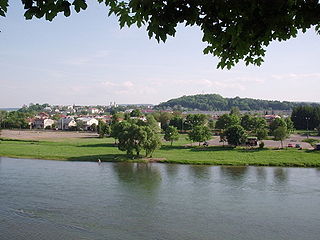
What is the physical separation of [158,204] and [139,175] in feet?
18.5

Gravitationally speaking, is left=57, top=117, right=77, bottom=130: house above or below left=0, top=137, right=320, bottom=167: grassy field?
above

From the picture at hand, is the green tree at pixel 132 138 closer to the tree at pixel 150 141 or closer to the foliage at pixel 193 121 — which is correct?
the tree at pixel 150 141

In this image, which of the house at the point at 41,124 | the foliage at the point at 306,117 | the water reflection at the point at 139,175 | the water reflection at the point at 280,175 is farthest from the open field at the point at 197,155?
the house at the point at 41,124

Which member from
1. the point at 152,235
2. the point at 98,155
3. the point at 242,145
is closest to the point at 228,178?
the point at 152,235

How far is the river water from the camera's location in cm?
1017

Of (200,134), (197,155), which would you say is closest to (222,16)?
(197,155)

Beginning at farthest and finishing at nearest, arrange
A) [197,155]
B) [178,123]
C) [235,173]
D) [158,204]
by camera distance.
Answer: [178,123] < [197,155] < [235,173] < [158,204]

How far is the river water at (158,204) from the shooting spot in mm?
10169

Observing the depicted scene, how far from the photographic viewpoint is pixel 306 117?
48.0 metres

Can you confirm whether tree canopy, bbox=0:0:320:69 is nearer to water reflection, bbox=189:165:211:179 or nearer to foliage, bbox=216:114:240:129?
water reflection, bbox=189:165:211:179

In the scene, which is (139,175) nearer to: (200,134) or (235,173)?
(235,173)

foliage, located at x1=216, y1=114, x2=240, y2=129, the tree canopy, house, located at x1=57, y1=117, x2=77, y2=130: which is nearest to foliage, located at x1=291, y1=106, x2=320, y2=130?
foliage, located at x1=216, y1=114, x2=240, y2=129

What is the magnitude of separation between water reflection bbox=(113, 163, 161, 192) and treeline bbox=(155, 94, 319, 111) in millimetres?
115375

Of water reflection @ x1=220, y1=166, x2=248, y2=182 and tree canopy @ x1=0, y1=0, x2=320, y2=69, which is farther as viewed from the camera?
water reflection @ x1=220, y1=166, x2=248, y2=182
